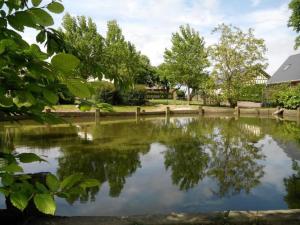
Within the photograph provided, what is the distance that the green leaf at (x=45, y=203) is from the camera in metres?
0.94

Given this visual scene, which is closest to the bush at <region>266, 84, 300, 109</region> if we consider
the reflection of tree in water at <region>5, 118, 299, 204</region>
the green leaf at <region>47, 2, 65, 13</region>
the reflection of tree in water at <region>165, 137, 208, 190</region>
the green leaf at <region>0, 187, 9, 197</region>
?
the reflection of tree in water at <region>5, 118, 299, 204</region>

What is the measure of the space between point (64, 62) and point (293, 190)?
7.60m

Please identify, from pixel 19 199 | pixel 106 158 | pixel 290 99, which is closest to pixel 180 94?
pixel 290 99

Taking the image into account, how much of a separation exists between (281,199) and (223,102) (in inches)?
1491

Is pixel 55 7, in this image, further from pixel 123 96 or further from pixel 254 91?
pixel 254 91

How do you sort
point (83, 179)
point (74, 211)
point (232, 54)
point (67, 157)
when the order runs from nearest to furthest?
point (83, 179) → point (74, 211) → point (67, 157) → point (232, 54)

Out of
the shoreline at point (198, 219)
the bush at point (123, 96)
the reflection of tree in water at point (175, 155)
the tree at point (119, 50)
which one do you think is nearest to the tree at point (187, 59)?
the tree at point (119, 50)

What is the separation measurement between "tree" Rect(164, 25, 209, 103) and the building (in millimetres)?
9556

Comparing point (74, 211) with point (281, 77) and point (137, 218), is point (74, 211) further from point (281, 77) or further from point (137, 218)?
point (281, 77)

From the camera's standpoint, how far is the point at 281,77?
4472 centimetres

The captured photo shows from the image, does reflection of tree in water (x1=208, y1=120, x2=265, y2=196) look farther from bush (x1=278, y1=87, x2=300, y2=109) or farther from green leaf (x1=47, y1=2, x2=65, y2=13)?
bush (x1=278, y1=87, x2=300, y2=109)

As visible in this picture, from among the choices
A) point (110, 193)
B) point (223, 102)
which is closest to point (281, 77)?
point (223, 102)

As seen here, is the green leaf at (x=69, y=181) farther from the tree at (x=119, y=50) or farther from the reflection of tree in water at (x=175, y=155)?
the tree at (x=119, y=50)

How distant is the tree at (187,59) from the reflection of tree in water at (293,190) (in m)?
38.0
